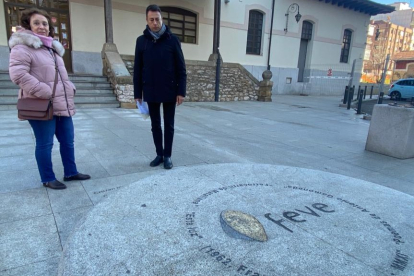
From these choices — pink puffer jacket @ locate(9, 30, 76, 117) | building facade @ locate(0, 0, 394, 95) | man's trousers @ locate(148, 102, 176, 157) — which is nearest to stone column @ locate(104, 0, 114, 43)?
building facade @ locate(0, 0, 394, 95)

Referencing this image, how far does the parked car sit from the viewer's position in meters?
18.0

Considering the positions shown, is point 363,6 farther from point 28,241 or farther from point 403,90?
point 28,241

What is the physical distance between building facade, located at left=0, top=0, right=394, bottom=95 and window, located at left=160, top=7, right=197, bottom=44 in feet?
0.15

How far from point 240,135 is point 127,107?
4402 millimetres

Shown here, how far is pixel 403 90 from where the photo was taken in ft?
59.9

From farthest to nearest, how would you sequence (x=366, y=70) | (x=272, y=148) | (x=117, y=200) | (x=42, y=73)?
1. (x=366, y=70)
2. (x=272, y=148)
3. (x=42, y=73)
4. (x=117, y=200)

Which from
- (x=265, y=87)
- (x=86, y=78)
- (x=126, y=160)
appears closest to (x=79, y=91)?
(x=86, y=78)

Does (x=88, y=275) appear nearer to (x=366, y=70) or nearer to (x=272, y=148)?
(x=272, y=148)

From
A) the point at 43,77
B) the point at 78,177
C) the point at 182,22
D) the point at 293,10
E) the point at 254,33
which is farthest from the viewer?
the point at 293,10

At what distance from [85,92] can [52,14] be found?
463 centimetres

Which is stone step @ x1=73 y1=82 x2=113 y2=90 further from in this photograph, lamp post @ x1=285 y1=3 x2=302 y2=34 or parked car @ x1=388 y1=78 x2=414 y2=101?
parked car @ x1=388 y1=78 x2=414 y2=101

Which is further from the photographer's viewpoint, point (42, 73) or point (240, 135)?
point (240, 135)

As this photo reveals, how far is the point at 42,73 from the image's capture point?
2.61m

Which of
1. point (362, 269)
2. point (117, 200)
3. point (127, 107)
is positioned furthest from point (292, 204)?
point (127, 107)
